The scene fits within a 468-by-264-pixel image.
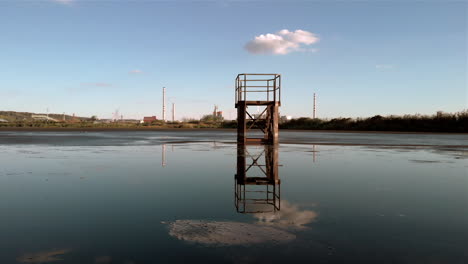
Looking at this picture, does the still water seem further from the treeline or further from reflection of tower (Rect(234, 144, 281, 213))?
the treeline

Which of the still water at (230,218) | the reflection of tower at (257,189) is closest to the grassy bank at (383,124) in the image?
the still water at (230,218)

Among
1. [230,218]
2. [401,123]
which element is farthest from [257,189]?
[401,123]

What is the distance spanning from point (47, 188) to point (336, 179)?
533 cm

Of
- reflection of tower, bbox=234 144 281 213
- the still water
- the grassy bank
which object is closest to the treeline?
the grassy bank

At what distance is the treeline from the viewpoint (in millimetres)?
38000

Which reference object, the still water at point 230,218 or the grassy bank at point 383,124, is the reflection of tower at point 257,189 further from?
the grassy bank at point 383,124

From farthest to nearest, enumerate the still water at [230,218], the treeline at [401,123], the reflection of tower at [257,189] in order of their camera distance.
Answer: the treeline at [401,123] < the reflection of tower at [257,189] < the still water at [230,218]

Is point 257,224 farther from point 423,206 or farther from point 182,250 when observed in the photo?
point 423,206

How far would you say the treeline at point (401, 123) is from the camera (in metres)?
38.0

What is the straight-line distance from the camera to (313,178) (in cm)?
666

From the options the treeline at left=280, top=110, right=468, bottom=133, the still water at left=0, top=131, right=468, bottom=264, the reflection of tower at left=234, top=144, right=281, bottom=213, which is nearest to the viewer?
the still water at left=0, top=131, right=468, bottom=264

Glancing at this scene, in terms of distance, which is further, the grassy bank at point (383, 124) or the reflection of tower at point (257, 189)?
the grassy bank at point (383, 124)

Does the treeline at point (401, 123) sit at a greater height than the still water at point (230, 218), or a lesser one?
greater

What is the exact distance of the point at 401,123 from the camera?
137ft
